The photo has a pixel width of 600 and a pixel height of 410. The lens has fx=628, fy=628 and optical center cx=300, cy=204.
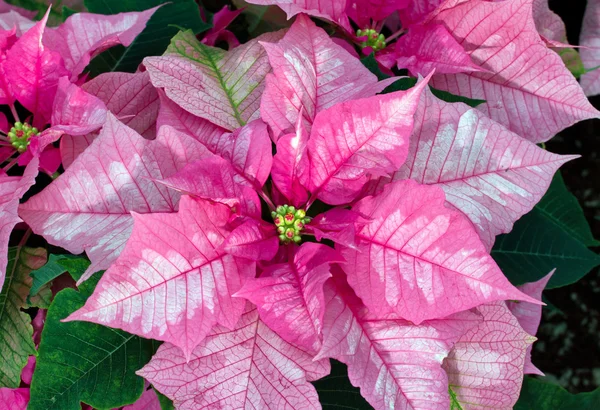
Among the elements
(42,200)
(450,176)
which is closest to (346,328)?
(450,176)

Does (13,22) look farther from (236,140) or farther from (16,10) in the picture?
(236,140)

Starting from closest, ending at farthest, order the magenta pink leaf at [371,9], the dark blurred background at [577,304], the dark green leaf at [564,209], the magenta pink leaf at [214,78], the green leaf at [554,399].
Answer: the magenta pink leaf at [214,78]
the magenta pink leaf at [371,9]
the green leaf at [554,399]
the dark green leaf at [564,209]
the dark blurred background at [577,304]

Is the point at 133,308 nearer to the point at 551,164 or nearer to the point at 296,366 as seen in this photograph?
the point at 296,366

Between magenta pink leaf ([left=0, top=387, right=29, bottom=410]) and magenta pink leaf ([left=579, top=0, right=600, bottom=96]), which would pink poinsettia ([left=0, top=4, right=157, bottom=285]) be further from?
magenta pink leaf ([left=579, top=0, right=600, bottom=96])

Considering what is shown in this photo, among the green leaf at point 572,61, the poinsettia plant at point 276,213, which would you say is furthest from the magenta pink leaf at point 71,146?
the green leaf at point 572,61

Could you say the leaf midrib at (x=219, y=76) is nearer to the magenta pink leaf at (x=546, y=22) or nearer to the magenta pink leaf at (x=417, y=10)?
the magenta pink leaf at (x=417, y=10)

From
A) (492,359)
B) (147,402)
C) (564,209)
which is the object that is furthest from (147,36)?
(564,209)

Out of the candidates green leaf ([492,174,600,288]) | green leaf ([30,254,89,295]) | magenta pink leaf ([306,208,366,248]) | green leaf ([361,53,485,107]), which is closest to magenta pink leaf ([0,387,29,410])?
green leaf ([30,254,89,295])
